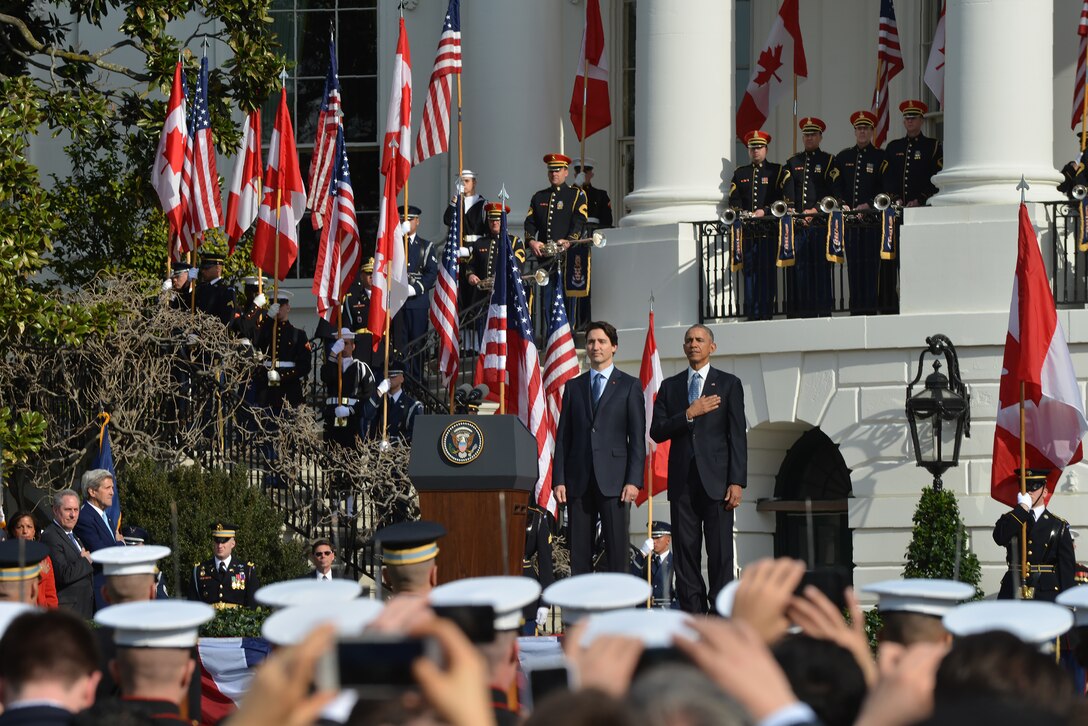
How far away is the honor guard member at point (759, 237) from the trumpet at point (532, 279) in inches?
68.8

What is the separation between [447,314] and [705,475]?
528cm

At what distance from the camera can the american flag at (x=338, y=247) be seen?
18828mm

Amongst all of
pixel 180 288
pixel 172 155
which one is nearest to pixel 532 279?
pixel 180 288

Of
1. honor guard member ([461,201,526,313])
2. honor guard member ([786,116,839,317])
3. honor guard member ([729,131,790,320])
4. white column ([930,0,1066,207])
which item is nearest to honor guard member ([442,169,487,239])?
honor guard member ([461,201,526,313])

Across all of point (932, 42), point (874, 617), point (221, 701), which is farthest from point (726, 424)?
point (932, 42)

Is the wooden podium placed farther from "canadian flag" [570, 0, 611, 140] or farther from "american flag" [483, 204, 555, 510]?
"canadian flag" [570, 0, 611, 140]

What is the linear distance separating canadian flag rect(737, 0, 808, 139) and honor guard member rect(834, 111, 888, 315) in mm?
2249

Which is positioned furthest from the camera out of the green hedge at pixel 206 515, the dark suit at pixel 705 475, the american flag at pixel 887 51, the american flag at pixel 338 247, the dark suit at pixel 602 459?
the american flag at pixel 887 51

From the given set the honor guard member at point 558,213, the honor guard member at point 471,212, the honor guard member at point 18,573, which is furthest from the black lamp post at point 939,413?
the honor guard member at point 18,573

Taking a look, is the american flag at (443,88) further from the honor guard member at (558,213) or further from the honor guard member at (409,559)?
the honor guard member at (409,559)

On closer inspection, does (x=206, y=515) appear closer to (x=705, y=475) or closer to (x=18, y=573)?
(x=705, y=475)

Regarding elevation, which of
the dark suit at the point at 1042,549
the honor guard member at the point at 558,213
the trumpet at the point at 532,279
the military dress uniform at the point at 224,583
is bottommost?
the military dress uniform at the point at 224,583

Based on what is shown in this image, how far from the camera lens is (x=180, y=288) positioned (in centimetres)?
2009

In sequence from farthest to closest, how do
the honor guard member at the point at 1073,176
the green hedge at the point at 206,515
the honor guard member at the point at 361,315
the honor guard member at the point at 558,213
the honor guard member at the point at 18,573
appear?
the honor guard member at the point at 558,213, the honor guard member at the point at 361,315, the honor guard member at the point at 1073,176, the green hedge at the point at 206,515, the honor guard member at the point at 18,573
